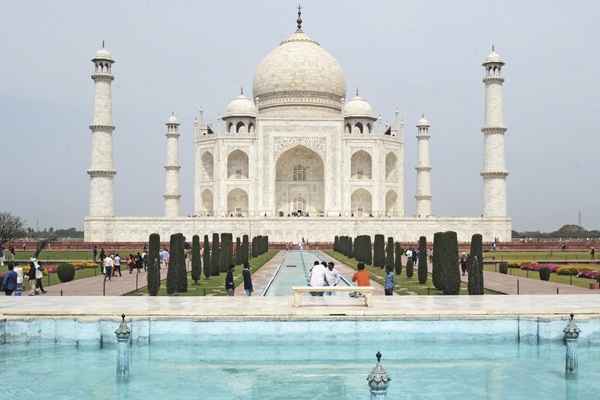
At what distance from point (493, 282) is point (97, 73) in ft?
69.0

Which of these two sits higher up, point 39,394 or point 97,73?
point 97,73

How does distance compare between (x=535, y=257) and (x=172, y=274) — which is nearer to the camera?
(x=172, y=274)

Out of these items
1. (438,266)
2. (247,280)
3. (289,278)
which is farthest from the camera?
(289,278)

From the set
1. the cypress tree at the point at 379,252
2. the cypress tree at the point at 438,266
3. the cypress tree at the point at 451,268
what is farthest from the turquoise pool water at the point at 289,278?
the cypress tree at the point at 451,268

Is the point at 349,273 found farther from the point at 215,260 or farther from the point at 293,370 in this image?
the point at 293,370

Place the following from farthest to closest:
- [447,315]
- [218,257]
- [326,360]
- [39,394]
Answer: [218,257], [447,315], [326,360], [39,394]

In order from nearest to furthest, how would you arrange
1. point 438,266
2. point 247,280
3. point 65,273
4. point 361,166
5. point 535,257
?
point 247,280, point 438,266, point 65,273, point 535,257, point 361,166

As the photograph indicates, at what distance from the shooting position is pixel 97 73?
29.3 meters

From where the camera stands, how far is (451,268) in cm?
1080

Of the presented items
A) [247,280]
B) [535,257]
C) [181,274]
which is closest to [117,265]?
[181,274]

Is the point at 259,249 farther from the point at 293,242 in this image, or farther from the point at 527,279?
the point at 527,279

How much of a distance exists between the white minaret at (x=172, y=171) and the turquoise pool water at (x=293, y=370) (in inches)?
1041

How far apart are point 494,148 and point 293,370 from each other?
81.4 feet

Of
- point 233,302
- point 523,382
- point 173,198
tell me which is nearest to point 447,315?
point 523,382
